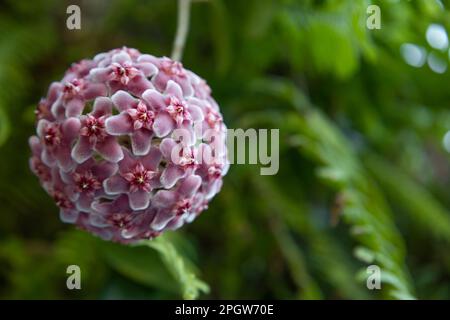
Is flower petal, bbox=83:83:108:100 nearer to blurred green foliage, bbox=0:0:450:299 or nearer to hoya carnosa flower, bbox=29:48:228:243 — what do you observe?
hoya carnosa flower, bbox=29:48:228:243

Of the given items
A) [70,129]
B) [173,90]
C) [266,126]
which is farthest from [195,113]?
[266,126]

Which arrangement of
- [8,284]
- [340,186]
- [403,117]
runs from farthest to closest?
[403,117]
[8,284]
[340,186]

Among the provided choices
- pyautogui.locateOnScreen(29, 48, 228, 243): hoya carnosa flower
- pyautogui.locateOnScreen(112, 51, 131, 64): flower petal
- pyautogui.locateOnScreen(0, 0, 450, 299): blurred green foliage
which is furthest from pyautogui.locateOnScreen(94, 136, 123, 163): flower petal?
pyautogui.locateOnScreen(0, 0, 450, 299): blurred green foliage

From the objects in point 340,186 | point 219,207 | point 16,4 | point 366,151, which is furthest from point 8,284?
point 366,151

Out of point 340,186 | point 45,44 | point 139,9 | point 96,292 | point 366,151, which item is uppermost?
point 139,9

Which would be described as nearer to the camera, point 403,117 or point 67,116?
point 67,116

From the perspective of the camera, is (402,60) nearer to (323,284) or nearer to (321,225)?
(321,225)

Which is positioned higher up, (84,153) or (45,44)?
(45,44)
